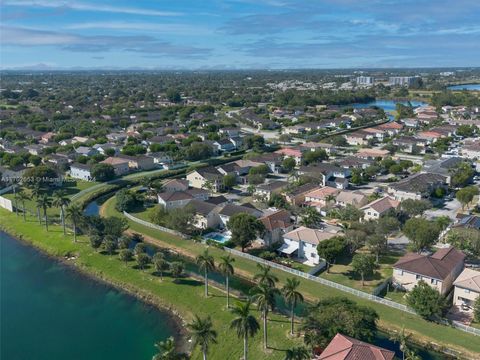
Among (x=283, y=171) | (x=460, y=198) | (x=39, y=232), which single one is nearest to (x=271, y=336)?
(x=39, y=232)

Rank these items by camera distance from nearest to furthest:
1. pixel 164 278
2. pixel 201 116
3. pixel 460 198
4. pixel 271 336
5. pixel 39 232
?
1. pixel 271 336
2. pixel 164 278
3. pixel 39 232
4. pixel 460 198
5. pixel 201 116

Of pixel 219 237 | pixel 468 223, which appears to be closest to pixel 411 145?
pixel 468 223

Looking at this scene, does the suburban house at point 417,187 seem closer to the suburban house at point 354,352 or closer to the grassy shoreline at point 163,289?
the grassy shoreline at point 163,289

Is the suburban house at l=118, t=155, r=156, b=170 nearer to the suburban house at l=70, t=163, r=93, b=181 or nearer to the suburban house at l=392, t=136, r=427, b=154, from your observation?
the suburban house at l=70, t=163, r=93, b=181

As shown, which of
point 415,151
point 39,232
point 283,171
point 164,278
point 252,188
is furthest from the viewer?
point 415,151

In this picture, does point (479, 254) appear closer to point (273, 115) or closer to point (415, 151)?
point (415, 151)

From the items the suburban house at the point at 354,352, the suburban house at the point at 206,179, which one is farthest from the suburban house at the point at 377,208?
the suburban house at the point at 354,352
